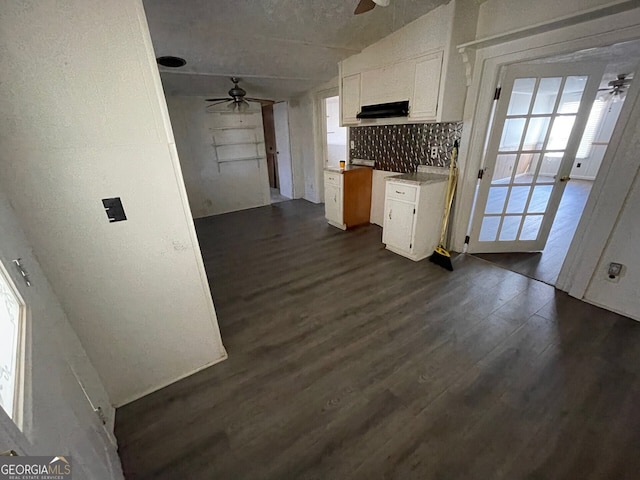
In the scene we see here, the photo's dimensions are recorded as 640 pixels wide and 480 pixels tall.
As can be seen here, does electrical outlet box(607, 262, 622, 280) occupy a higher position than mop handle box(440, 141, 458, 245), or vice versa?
mop handle box(440, 141, 458, 245)

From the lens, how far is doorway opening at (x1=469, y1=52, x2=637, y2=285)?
251cm

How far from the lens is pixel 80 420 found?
36.4 inches

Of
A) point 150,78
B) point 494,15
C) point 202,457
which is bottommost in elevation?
point 202,457

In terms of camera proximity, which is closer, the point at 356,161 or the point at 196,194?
the point at 356,161

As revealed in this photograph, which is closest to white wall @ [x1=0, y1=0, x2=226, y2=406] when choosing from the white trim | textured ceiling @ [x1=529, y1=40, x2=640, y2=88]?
the white trim

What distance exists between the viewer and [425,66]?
8.59 ft

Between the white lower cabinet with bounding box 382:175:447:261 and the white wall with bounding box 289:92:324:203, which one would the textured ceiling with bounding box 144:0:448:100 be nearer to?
the white wall with bounding box 289:92:324:203

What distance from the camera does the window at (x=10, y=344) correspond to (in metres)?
0.54

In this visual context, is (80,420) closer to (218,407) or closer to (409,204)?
(218,407)

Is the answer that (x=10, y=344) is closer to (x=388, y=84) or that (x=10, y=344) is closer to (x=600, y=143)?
(x=388, y=84)

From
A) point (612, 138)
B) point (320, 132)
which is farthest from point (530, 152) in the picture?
point (320, 132)

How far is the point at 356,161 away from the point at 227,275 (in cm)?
267

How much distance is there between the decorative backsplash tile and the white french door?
46 cm

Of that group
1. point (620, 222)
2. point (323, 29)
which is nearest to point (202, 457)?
point (620, 222)
